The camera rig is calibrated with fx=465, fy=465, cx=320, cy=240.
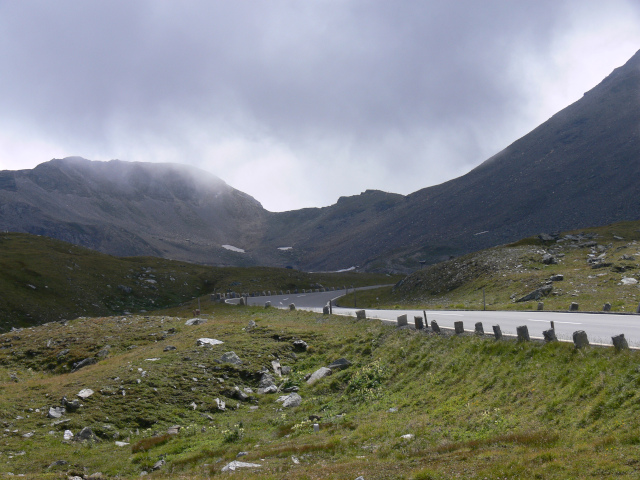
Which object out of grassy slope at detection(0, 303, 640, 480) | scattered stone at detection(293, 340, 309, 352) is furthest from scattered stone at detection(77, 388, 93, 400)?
scattered stone at detection(293, 340, 309, 352)

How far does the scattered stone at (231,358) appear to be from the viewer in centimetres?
2558

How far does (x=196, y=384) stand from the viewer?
896 inches

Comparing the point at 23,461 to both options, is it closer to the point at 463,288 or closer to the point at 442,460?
the point at 442,460

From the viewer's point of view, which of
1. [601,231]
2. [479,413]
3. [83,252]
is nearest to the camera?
[479,413]

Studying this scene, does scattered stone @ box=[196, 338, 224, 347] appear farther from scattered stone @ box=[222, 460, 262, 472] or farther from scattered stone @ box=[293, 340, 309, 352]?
scattered stone @ box=[222, 460, 262, 472]

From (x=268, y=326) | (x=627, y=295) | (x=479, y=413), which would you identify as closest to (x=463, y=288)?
(x=627, y=295)

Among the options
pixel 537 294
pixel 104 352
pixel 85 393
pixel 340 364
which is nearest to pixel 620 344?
pixel 340 364

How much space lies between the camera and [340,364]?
24109mm

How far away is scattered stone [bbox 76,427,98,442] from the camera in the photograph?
17.6 metres

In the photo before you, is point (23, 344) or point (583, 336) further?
point (23, 344)

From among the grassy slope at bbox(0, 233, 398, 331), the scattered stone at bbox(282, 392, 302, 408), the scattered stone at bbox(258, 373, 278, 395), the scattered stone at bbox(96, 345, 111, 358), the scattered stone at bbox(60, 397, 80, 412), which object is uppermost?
the grassy slope at bbox(0, 233, 398, 331)

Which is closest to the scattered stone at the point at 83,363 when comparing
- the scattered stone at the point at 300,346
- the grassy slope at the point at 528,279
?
the scattered stone at the point at 300,346

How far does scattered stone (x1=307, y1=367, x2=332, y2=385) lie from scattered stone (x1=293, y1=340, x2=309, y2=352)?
4.92 metres

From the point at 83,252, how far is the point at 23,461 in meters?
103
